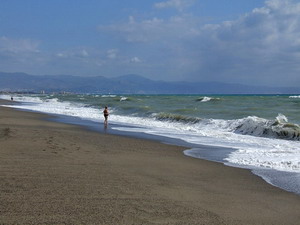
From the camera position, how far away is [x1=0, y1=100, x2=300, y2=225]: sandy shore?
530 centimetres

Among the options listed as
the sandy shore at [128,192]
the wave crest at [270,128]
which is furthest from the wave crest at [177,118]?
the sandy shore at [128,192]

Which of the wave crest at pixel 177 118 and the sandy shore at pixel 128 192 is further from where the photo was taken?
the wave crest at pixel 177 118

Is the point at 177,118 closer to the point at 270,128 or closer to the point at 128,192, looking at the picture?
the point at 270,128

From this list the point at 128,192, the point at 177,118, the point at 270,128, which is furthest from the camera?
the point at 177,118

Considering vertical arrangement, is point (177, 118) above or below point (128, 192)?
above

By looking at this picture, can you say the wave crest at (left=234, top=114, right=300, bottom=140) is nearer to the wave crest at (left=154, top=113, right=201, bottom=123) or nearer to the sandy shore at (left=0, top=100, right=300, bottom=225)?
the wave crest at (left=154, top=113, right=201, bottom=123)

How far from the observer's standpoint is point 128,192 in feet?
21.4

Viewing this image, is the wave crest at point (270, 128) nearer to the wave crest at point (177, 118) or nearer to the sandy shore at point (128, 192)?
the wave crest at point (177, 118)

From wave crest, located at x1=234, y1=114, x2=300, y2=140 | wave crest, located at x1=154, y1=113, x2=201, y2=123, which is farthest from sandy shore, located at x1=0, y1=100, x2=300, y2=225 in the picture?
wave crest, located at x1=154, y1=113, x2=201, y2=123

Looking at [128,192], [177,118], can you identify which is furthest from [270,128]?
[128,192]

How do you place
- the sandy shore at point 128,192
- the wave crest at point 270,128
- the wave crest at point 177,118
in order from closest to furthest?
the sandy shore at point 128,192, the wave crest at point 270,128, the wave crest at point 177,118

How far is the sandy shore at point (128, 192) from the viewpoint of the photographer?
5301mm

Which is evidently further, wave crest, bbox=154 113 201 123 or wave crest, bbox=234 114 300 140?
wave crest, bbox=154 113 201 123

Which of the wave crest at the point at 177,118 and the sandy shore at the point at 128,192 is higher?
the wave crest at the point at 177,118
